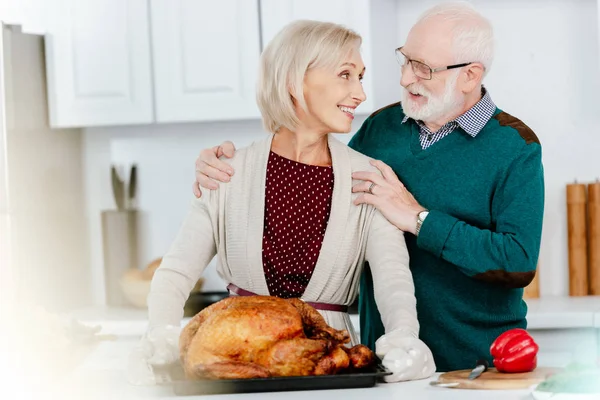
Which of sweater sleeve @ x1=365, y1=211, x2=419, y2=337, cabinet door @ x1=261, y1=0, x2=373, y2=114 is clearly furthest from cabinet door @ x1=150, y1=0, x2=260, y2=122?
sweater sleeve @ x1=365, y1=211, x2=419, y2=337

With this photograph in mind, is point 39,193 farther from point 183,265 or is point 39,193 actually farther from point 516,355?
point 516,355

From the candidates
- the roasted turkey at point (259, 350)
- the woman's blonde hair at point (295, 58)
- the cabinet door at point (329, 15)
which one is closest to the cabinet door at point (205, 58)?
the cabinet door at point (329, 15)

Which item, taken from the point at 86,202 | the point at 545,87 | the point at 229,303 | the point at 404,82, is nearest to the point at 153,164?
the point at 86,202

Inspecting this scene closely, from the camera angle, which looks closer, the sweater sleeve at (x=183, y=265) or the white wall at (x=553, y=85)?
the sweater sleeve at (x=183, y=265)

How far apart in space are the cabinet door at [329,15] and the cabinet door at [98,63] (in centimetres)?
37

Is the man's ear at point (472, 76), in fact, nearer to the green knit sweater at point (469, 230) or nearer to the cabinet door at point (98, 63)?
the green knit sweater at point (469, 230)

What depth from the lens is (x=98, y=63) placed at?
8.60 feet

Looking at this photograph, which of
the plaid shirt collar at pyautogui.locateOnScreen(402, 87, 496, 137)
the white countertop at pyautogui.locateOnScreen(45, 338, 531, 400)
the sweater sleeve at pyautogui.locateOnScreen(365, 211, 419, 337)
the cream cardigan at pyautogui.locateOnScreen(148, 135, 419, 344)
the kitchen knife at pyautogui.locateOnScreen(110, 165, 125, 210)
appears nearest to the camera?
the white countertop at pyautogui.locateOnScreen(45, 338, 531, 400)

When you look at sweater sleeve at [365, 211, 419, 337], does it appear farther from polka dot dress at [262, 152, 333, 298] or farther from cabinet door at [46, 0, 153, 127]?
cabinet door at [46, 0, 153, 127]

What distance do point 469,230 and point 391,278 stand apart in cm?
23

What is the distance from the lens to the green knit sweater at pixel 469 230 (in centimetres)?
148

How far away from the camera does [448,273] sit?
62.6 inches

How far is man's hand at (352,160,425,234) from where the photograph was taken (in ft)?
4.58

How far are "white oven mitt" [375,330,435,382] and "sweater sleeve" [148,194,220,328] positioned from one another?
1.07 feet
